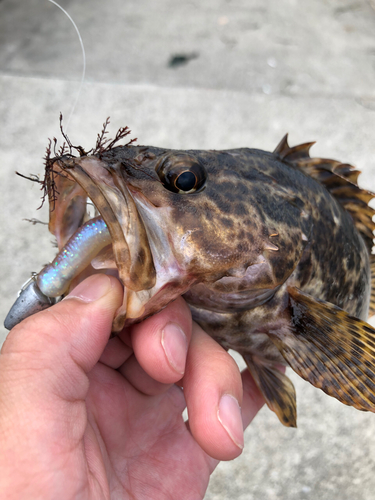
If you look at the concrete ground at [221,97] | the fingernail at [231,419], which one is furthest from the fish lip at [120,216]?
the concrete ground at [221,97]

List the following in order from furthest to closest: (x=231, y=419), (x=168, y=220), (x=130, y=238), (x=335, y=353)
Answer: (x=335, y=353), (x=231, y=419), (x=168, y=220), (x=130, y=238)

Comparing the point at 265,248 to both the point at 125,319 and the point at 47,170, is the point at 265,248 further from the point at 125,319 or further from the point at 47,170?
the point at 47,170

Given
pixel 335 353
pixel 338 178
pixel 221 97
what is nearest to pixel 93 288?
pixel 335 353

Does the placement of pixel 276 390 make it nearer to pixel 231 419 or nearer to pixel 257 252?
pixel 231 419

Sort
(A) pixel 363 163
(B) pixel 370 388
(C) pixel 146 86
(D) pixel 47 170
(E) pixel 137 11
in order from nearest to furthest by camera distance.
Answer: (D) pixel 47 170 < (B) pixel 370 388 < (A) pixel 363 163 < (C) pixel 146 86 < (E) pixel 137 11

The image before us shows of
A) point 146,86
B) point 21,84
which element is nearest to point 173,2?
point 146,86

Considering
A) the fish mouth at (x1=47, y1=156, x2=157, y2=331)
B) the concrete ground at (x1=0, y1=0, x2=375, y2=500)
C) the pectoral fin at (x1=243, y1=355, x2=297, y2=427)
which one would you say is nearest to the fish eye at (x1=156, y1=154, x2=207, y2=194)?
the fish mouth at (x1=47, y1=156, x2=157, y2=331)

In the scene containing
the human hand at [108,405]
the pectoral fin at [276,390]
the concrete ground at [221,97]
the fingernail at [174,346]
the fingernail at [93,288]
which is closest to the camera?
the human hand at [108,405]

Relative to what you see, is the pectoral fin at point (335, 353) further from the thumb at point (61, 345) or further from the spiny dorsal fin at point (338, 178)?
the thumb at point (61, 345)
